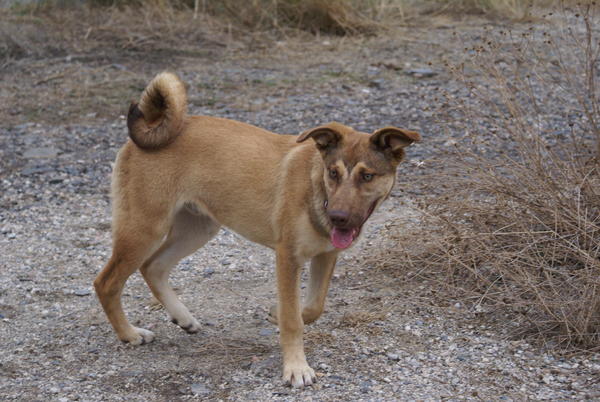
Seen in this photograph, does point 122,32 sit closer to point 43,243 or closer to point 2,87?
point 2,87

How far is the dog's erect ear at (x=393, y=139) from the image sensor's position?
4.18m

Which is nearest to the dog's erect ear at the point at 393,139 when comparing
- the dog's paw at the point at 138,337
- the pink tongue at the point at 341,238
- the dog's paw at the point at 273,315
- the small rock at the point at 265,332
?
the pink tongue at the point at 341,238

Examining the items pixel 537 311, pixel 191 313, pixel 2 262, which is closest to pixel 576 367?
pixel 537 311

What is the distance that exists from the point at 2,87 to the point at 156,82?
602 cm

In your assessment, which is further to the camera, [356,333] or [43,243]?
[43,243]

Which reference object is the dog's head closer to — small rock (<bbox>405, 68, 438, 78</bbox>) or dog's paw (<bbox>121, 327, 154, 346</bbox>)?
dog's paw (<bbox>121, 327, 154, 346</bbox>)

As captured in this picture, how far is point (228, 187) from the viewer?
187 inches

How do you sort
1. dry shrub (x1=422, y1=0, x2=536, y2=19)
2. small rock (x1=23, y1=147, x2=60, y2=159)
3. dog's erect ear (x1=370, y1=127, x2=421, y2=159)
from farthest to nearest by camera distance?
dry shrub (x1=422, y1=0, x2=536, y2=19)
small rock (x1=23, y1=147, x2=60, y2=159)
dog's erect ear (x1=370, y1=127, x2=421, y2=159)

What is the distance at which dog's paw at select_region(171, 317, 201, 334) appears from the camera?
16.5ft

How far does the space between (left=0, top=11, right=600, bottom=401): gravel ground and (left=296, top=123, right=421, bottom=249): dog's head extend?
0.88 meters

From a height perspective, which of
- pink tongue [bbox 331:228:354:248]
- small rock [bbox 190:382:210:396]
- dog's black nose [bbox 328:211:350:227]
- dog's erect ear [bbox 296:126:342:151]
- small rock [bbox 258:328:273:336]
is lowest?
small rock [bbox 258:328:273:336]

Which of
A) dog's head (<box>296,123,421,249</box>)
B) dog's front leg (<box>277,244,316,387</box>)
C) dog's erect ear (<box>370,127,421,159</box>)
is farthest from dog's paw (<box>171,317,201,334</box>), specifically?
dog's erect ear (<box>370,127,421,159</box>)

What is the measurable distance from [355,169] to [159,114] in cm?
131


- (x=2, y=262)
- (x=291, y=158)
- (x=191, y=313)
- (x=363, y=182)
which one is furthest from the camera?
(x=2, y=262)
